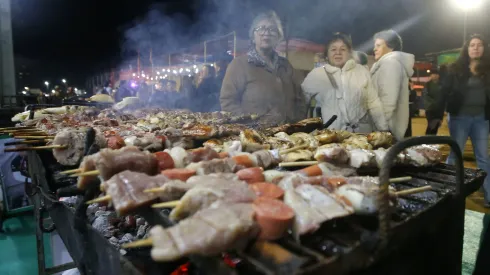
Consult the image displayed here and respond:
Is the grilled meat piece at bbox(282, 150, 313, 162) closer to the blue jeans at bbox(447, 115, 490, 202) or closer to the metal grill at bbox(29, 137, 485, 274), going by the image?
the metal grill at bbox(29, 137, 485, 274)

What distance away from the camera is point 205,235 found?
1.28 metres

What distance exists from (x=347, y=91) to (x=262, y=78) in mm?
1666

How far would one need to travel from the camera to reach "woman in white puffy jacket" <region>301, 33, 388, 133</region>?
602 cm

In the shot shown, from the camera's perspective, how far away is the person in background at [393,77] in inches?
242

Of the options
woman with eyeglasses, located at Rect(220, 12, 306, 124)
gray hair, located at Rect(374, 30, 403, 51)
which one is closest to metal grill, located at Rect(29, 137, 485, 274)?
woman with eyeglasses, located at Rect(220, 12, 306, 124)

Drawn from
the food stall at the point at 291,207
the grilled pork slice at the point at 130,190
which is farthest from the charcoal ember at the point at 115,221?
the grilled pork slice at the point at 130,190

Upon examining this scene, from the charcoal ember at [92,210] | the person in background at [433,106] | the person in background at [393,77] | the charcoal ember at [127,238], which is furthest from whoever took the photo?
the person in background at [433,106]

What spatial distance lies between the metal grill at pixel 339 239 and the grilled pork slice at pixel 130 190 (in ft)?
0.34

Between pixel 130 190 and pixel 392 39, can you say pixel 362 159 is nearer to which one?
pixel 130 190

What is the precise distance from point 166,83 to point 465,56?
1420cm

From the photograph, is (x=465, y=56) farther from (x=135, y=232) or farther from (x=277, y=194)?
(x=135, y=232)

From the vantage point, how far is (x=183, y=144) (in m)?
3.43

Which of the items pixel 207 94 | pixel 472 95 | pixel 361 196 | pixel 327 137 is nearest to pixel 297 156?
pixel 327 137

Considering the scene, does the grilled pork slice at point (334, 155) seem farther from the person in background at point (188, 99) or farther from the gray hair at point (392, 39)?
the person in background at point (188, 99)
